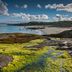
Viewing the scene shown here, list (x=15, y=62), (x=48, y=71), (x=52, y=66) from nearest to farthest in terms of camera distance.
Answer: (x=48, y=71), (x=52, y=66), (x=15, y=62)

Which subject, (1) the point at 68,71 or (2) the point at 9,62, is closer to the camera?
(1) the point at 68,71

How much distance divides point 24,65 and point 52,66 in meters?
5.58

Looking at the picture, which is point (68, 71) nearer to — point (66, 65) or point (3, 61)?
point (66, 65)

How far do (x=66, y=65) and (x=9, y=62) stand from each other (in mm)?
11842

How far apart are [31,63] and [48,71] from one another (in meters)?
6.97

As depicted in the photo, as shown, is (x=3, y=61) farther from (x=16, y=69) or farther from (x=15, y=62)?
(x=16, y=69)

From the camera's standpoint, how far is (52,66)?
51.4 m

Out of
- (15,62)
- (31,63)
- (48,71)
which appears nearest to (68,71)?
(48,71)

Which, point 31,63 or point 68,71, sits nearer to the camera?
point 68,71

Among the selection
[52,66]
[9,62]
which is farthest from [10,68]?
[52,66]

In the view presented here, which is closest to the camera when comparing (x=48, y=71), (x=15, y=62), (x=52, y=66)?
(x=48, y=71)

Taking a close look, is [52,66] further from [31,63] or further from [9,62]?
[9,62]

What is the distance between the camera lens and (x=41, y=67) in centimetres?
4944

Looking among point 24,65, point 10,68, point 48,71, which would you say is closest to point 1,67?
point 10,68
